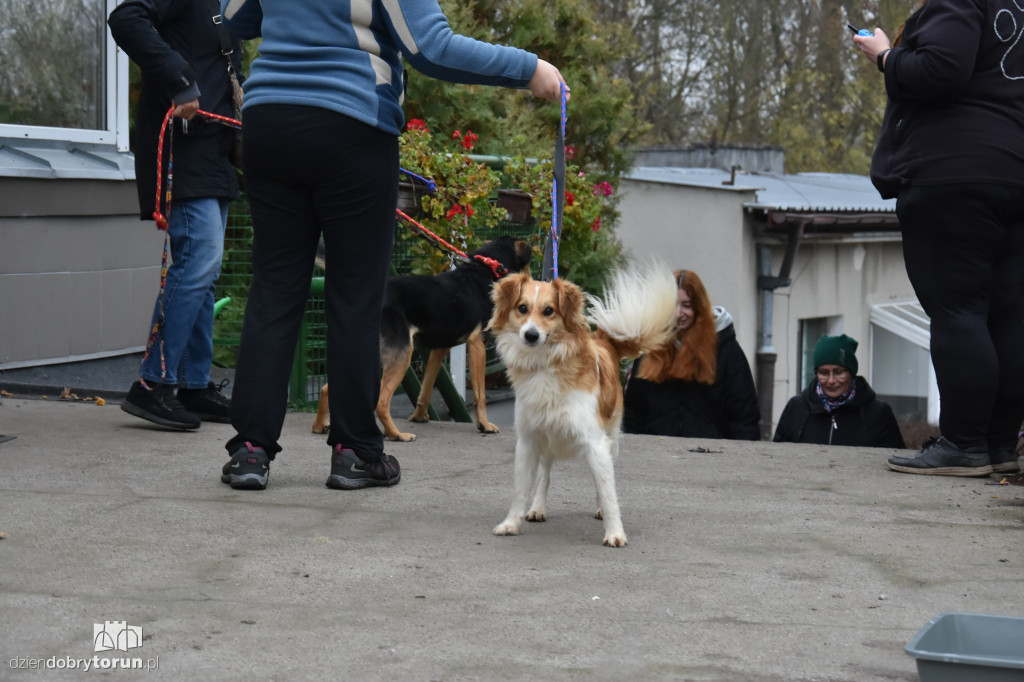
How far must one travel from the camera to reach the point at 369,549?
3721mm

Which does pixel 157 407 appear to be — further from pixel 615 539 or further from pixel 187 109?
pixel 615 539

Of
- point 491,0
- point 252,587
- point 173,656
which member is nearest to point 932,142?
point 252,587

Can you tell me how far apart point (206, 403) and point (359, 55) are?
7.68ft

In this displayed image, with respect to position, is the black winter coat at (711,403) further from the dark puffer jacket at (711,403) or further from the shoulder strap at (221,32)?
the shoulder strap at (221,32)

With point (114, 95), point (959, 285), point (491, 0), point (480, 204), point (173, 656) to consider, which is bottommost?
point (173, 656)

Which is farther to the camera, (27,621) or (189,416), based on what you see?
(189,416)

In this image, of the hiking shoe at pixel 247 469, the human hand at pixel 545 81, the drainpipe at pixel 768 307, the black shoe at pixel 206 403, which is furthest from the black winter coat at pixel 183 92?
the drainpipe at pixel 768 307

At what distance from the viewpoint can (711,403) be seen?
7004mm

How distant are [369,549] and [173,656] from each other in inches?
40.4

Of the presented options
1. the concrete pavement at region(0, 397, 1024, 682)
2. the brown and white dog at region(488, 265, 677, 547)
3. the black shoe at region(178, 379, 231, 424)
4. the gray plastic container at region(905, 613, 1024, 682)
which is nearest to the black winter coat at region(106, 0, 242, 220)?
the black shoe at region(178, 379, 231, 424)

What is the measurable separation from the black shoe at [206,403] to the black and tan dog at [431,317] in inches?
17.7

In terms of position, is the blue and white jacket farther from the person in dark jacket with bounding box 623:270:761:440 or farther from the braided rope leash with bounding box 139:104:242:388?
the person in dark jacket with bounding box 623:270:761:440

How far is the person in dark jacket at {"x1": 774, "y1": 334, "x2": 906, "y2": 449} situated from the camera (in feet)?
22.0

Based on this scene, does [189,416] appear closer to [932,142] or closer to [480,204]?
[480,204]
